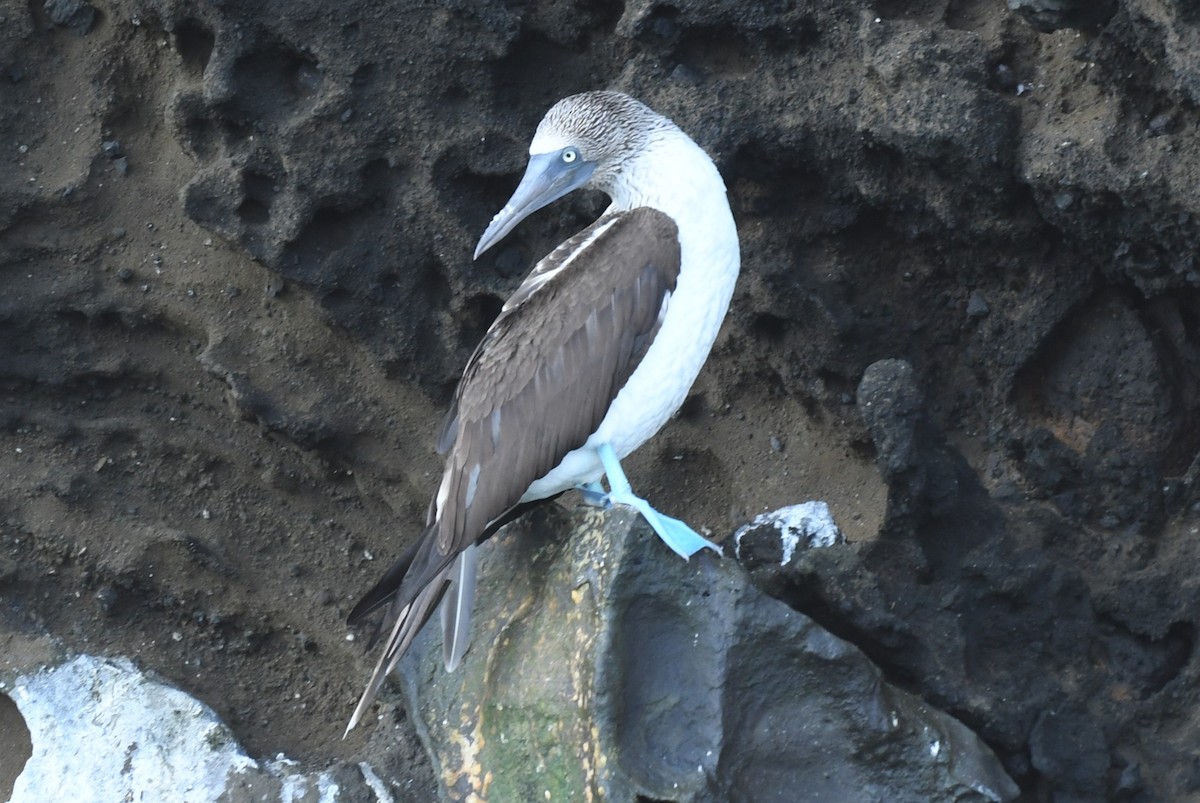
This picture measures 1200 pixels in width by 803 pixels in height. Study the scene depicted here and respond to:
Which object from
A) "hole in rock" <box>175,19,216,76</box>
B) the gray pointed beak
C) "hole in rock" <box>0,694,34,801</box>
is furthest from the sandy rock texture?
the gray pointed beak

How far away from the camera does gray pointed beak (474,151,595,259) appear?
4199 mm

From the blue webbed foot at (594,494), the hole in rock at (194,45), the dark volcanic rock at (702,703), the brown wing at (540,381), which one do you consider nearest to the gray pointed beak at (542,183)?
the brown wing at (540,381)

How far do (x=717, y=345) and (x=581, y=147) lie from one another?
4.13 ft

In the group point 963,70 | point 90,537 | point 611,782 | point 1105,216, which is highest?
point 963,70

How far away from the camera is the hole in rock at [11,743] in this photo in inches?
182

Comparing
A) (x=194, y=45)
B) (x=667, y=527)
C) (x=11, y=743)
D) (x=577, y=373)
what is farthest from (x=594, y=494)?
(x=194, y=45)

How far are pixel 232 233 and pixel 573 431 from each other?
181 cm

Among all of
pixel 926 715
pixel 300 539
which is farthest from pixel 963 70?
pixel 300 539

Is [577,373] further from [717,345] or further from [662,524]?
[717,345]

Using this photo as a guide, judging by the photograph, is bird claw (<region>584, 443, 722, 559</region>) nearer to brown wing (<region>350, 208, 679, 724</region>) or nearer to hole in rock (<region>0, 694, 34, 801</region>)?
brown wing (<region>350, 208, 679, 724</region>)

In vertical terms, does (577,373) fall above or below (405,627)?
above

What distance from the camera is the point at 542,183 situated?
14.0 ft

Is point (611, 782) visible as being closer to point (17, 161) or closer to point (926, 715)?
point (926, 715)

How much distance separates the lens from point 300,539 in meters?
5.39
